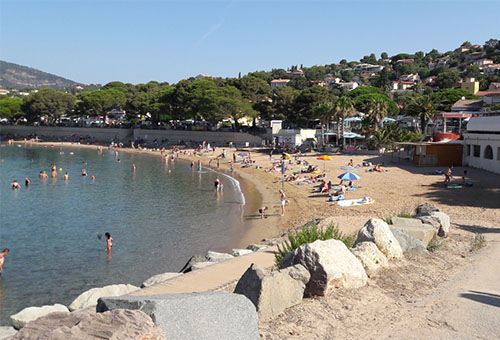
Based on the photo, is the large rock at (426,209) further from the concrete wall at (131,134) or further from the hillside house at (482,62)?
the hillside house at (482,62)

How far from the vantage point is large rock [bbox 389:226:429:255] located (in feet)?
31.3

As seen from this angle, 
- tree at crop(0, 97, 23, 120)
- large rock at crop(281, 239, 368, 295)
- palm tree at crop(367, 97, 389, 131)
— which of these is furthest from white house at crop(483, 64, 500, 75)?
large rock at crop(281, 239, 368, 295)

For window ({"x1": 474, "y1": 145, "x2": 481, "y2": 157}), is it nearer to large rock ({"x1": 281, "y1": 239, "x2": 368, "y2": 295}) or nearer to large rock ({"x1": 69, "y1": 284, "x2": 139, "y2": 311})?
large rock ({"x1": 281, "y1": 239, "x2": 368, "y2": 295})

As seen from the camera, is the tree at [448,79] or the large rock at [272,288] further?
the tree at [448,79]

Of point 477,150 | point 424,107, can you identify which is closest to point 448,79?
point 424,107

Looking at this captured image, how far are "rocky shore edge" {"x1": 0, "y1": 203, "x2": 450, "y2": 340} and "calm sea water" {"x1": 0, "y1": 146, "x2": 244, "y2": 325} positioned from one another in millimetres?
4171

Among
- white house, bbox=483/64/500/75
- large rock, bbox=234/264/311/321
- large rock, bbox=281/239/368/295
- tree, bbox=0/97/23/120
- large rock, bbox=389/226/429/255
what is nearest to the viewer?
large rock, bbox=234/264/311/321

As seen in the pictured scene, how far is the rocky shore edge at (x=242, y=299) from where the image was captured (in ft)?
12.5

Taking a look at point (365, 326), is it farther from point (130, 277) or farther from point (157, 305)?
point (130, 277)

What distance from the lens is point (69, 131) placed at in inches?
3489

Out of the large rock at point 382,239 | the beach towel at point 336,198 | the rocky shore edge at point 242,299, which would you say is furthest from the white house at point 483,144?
the large rock at point 382,239

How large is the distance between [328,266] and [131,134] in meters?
77.2

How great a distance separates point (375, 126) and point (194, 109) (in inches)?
1199

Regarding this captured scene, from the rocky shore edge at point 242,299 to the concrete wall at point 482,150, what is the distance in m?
21.4
